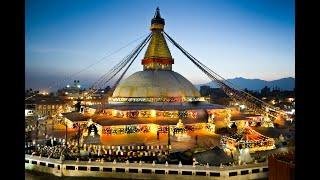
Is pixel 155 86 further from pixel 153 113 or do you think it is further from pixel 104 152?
pixel 104 152

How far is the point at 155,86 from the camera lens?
33719 mm

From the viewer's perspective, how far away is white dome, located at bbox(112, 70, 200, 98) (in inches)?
1309

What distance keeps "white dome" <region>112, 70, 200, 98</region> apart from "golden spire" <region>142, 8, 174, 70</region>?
1246 mm

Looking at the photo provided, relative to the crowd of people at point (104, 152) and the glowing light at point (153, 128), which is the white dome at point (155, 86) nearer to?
the glowing light at point (153, 128)

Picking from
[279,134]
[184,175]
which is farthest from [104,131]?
[279,134]

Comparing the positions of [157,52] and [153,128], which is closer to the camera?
[153,128]

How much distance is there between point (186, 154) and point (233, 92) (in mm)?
12502

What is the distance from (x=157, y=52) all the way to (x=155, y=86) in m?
5.61

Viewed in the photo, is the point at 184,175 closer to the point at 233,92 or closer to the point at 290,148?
the point at 290,148

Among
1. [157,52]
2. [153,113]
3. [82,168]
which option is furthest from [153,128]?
[157,52]

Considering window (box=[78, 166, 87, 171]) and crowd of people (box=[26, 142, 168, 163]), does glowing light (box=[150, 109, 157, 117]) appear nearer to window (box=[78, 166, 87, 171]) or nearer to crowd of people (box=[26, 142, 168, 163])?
crowd of people (box=[26, 142, 168, 163])

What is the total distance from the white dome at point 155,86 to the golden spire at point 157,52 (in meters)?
1.25

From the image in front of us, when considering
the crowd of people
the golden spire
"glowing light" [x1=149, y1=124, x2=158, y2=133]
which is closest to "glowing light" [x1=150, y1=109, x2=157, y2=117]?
"glowing light" [x1=149, y1=124, x2=158, y2=133]

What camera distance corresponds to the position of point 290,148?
2311cm
